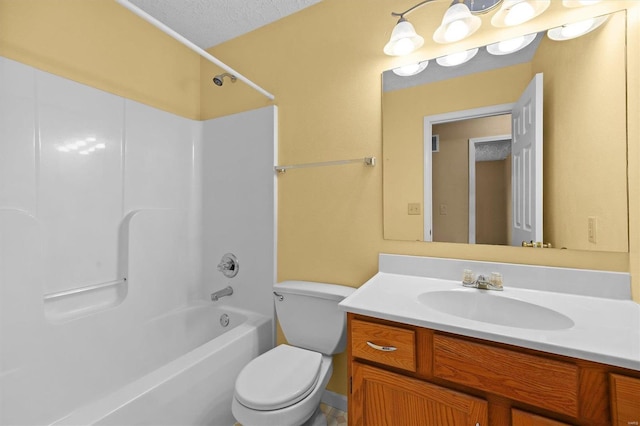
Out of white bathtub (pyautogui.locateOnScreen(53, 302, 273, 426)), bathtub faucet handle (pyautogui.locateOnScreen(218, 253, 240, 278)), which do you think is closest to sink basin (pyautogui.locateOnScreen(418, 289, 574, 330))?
white bathtub (pyautogui.locateOnScreen(53, 302, 273, 426))

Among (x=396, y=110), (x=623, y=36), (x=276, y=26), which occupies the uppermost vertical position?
(x=276, y=26)

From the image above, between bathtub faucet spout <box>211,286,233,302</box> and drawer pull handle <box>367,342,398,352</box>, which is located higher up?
drawer pull handle <box>367,342,398,352</box>

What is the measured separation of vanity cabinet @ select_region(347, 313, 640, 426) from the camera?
2.24ft

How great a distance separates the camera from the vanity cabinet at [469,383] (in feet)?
2.24

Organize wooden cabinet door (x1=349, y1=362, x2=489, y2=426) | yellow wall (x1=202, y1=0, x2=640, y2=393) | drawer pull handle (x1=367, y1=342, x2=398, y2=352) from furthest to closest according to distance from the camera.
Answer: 1. yellow wall (x1=202, y1=0, x2=640, y2=393)
2. drawer pull handle (x1=367, y1=342, x2=398, y2=352)
3. wooden cabinet door (x1=349, y1=362, x2=489, y2=426)

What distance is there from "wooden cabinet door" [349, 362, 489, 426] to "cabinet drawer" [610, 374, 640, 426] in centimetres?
29

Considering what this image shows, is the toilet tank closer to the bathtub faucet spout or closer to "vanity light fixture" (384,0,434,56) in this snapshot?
the bathtub faucet spout

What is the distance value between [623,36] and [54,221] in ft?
8.79

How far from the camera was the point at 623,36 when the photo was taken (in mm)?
1032

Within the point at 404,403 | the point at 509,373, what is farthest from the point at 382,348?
the point at 509,373

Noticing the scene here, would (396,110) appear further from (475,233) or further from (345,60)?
(475,233)

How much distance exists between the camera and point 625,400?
2.13ft

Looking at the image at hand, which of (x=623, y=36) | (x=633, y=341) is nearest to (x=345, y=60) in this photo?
(x=623, y=36)

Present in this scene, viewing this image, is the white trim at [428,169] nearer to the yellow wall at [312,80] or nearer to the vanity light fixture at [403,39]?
the yellow wall at [312,80]
